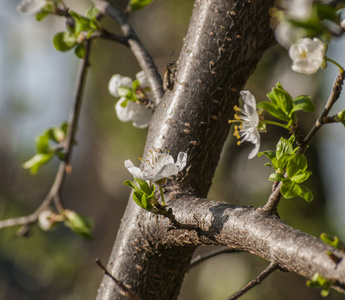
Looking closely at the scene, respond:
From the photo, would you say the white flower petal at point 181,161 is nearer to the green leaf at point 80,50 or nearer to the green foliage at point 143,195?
the green foliage at point 143,195

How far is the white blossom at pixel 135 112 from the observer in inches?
27.0

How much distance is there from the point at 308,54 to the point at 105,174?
157 inches

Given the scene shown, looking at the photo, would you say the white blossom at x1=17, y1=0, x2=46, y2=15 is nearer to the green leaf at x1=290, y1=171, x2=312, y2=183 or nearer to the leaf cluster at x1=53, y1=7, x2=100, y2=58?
the leaf cluster at x1=53, y1=7, x2=100, y2=58

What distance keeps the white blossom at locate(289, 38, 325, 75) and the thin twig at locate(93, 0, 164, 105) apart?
270 mm

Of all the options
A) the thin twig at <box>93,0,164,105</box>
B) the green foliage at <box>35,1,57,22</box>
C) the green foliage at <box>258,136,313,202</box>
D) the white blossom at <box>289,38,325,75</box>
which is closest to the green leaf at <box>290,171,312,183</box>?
the green foliage at <box>258,136,313,202</box>

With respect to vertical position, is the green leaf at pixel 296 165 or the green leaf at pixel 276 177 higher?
the green leaf at pixel 296 165

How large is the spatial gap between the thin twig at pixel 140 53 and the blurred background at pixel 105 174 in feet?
2.26

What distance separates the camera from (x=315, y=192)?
7.00ft

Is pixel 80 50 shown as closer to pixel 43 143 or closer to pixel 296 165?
pixel 43 143

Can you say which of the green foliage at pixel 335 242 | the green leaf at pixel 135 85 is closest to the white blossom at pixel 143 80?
the green leaf at pixel 135 85

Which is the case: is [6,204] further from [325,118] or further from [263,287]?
[325,118]

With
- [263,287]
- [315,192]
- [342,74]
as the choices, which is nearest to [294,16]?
[342,74]

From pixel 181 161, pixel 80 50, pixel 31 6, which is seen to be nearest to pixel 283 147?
pixel 181 161

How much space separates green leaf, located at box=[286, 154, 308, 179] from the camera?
1.30 feet
